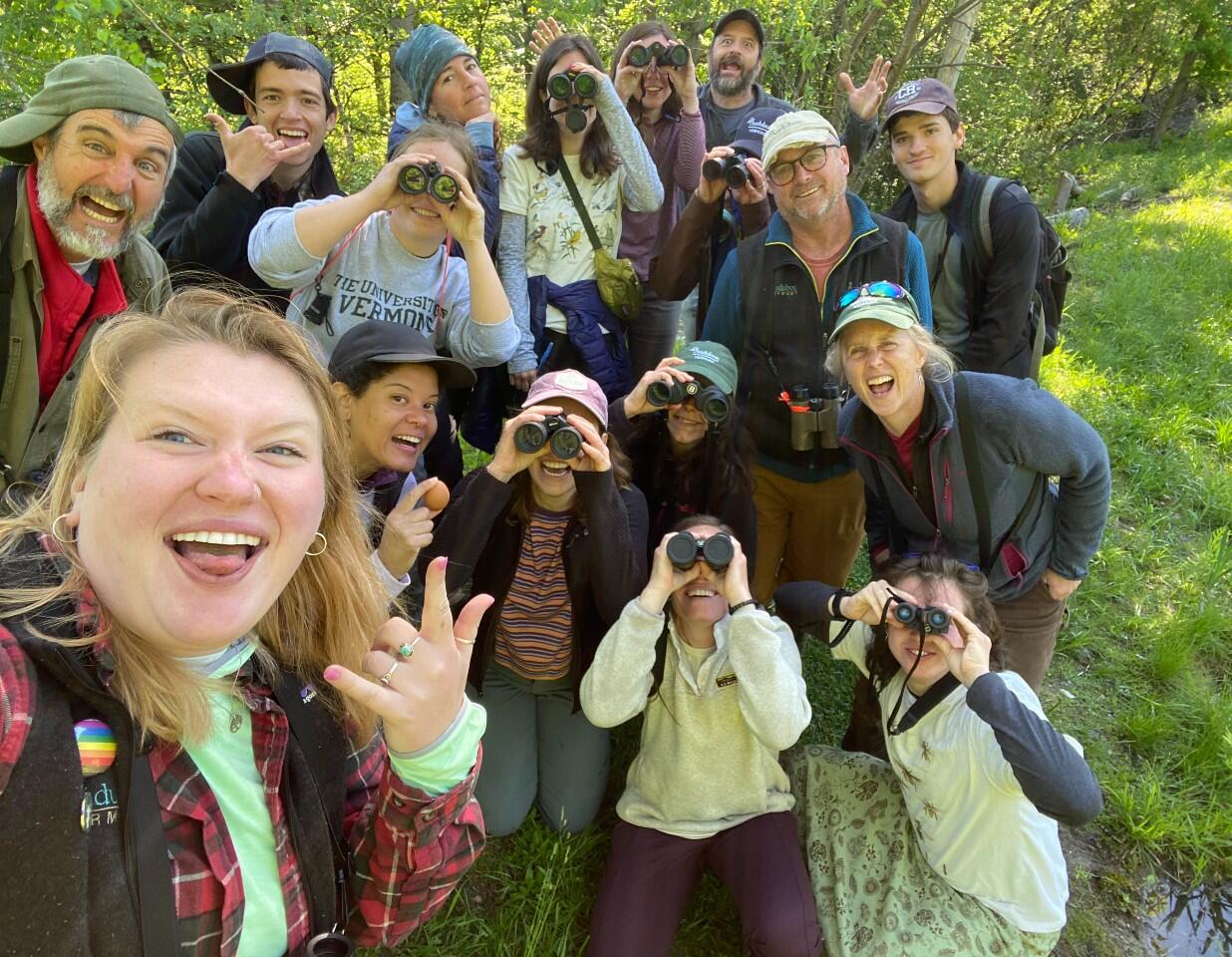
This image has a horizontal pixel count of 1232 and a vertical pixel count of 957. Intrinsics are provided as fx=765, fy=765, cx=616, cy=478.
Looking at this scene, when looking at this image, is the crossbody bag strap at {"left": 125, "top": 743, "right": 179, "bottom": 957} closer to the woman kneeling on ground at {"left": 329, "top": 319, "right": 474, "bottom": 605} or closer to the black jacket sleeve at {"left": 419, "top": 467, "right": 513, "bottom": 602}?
the woman kneeling on ground at {"left": 329, "top": 319, "right": 474, "bottom": 605}

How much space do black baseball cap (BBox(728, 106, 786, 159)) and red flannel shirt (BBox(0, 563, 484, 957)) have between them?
9.38ft

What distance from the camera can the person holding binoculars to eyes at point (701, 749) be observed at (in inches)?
88.7

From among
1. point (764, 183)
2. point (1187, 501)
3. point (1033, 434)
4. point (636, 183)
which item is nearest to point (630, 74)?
point (636, 183)

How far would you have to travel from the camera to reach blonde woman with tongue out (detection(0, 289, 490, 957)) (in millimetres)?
978

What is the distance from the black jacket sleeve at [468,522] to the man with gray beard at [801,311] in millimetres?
1139

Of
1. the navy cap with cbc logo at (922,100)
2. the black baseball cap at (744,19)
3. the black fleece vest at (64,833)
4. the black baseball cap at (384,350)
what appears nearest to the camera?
the black fleece vest at (64,833)

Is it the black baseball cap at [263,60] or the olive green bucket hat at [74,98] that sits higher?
the black baseball cap at [263,60]

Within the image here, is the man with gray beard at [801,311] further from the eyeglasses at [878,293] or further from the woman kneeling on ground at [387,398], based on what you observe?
the woman kneeling on ground at [387,398]

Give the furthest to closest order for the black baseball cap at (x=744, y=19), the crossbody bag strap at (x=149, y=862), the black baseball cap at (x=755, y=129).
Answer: the black baseball cap at (x=744, y=19), the black baseball cap at (x=755, y=129), the crossbody bag strap at (x=149, y=862)

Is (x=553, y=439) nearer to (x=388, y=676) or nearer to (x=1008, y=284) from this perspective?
(x=388, y=676)

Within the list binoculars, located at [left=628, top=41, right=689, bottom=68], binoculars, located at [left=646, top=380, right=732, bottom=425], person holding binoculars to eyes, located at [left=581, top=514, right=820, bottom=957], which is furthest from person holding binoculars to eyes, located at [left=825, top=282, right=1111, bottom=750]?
binoculars, located at [left=628, top=41, right=689, bottom=68]

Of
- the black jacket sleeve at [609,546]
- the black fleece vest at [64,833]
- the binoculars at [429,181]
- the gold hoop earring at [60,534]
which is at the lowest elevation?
the black jacket sleeve at [609,546]

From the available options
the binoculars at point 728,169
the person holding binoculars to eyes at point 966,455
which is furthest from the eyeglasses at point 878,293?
the binoculars at point 728,169

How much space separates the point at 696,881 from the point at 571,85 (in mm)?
2897
